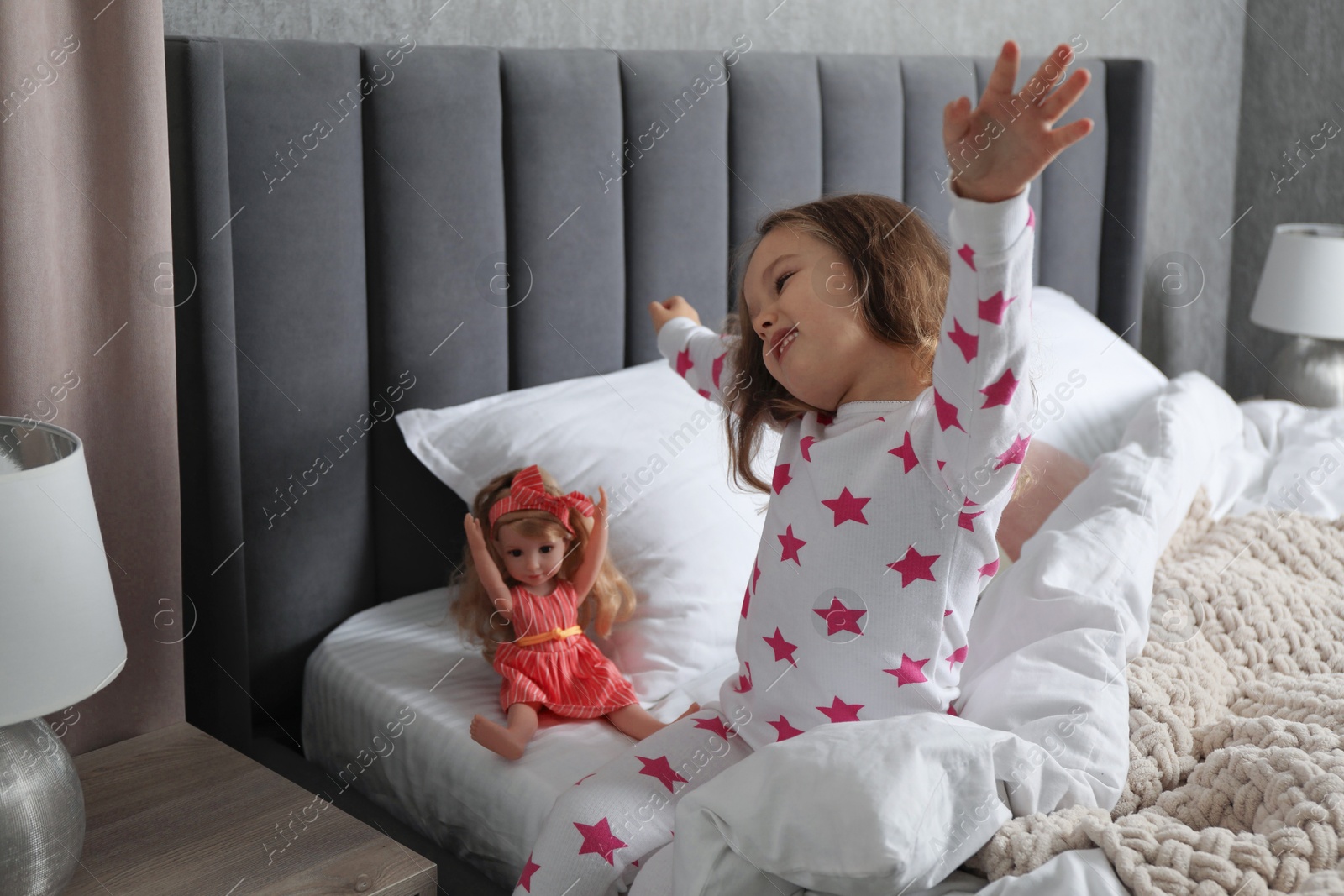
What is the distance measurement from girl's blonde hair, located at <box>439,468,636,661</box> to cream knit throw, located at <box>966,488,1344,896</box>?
560 mm

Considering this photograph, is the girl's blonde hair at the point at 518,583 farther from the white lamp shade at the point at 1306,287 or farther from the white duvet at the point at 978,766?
the white lamp shade at the point at 1306,287

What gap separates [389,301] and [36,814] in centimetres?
74

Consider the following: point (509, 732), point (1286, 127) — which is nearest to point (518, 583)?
point (509, 732)

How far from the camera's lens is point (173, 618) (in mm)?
1247

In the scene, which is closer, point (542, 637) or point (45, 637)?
point (45, 637)

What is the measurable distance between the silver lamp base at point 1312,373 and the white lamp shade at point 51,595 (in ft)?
8.01

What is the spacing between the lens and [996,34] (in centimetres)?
231

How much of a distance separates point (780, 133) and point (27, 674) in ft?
4.43

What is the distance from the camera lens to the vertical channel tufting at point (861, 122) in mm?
1900

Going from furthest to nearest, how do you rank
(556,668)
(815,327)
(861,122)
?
(861,122)
(556,668)
(815,327)

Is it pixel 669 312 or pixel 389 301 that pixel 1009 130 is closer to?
pixel 669 312

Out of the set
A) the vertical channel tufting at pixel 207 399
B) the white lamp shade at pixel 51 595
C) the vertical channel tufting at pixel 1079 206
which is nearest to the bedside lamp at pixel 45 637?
the white lamp shade at pixel 51 595

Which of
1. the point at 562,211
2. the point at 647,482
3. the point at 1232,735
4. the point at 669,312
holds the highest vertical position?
the point at 562,211

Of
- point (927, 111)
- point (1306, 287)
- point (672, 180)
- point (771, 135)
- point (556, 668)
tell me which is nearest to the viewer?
point (556, 668)
